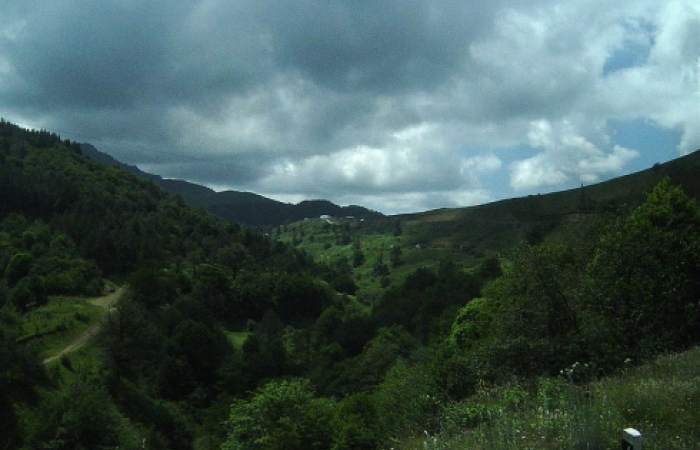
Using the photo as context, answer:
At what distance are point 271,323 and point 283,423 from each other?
69606 millimetres

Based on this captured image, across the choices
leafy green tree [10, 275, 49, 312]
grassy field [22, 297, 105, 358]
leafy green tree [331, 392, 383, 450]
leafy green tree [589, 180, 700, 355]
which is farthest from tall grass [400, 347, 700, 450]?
leafy green tree [10, 275, 49, 312]

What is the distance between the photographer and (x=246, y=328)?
11306cm

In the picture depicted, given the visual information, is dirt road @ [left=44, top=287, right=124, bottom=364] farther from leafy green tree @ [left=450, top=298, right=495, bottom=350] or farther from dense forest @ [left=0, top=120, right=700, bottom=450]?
leafy green tree @ [left=450, top=298, right=495, bottom=350]

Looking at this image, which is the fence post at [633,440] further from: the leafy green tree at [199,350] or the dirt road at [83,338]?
the leafy green tree at [199,350]

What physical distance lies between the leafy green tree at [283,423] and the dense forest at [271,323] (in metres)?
0.13

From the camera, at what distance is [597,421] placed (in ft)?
23.5

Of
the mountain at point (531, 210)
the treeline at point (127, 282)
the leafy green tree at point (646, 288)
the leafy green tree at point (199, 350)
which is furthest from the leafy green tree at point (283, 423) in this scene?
the mountain at point (531, 210)

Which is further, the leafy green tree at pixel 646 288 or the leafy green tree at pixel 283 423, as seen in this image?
the leafy green tree at pixel 283 423

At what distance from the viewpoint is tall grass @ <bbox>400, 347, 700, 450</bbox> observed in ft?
22.8

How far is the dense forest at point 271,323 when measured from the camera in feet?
60.6

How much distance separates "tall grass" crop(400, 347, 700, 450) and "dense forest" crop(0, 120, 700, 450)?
30 centimetres

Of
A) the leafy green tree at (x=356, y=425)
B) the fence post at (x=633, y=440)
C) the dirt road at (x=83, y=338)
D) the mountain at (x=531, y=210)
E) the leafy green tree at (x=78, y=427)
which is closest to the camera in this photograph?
the fence post at (x=633, y=440)

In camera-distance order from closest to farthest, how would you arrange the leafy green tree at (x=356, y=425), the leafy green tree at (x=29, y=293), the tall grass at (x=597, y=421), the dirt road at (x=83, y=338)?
1. the tall grass at (x=597, y=421)
2. the leafy green tree at (x=356, y=425)
3. the dirt road at (x=83, y=338)
4. the leafy green tree at (x=29, y=293)

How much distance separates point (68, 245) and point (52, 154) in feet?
215
